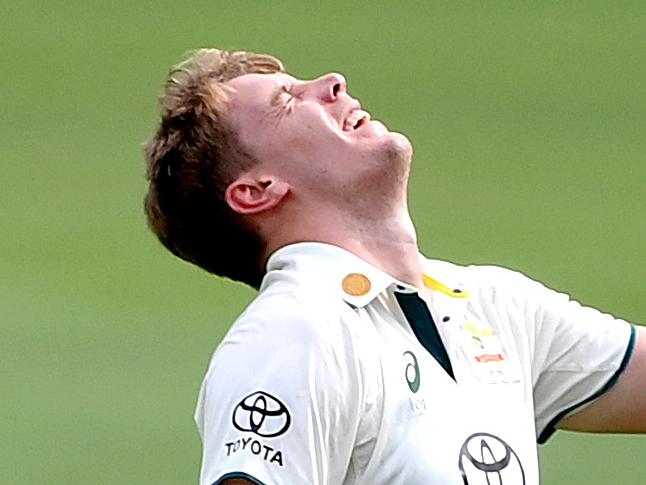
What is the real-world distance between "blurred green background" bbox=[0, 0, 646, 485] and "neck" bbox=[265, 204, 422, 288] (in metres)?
1.50

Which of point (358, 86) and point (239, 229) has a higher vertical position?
point (358, 86)

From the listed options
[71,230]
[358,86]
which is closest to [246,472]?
[71,230]

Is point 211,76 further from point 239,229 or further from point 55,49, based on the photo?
point 55,49

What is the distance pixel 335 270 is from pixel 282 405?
241 mm

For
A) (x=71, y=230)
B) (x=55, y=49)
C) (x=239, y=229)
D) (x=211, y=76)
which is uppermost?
(x=55, y=49)

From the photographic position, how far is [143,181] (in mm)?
4703

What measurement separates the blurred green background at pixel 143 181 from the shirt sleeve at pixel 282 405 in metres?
1.67

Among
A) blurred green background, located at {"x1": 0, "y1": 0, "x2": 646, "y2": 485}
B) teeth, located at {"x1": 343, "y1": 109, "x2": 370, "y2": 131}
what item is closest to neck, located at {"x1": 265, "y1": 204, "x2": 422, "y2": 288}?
teeth, located at {"x1": 343, "y1": 109, "x2": 370, "y2": 131}

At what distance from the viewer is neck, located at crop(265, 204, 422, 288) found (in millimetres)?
2158

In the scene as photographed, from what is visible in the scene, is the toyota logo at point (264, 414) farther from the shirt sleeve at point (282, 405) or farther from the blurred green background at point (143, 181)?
the blurred green background at point (143, 181)

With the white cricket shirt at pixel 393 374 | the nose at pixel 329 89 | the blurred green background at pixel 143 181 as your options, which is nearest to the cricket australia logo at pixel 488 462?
the white cricket shirt at pixel 393 374

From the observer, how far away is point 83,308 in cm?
423

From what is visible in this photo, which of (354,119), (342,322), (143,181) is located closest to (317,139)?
(354,119)

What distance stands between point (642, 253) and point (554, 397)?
221 cm
